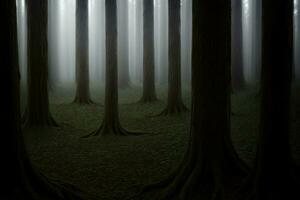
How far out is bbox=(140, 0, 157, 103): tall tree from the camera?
54.7 feet

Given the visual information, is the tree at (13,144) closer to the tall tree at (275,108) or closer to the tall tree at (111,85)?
the tall tree at (275,108)

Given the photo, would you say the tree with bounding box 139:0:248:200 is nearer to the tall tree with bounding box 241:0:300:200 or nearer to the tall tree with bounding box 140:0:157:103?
the tall tree with bounding box 241:0:300:200

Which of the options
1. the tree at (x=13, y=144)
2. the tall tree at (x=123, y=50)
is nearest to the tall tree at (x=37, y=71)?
the tree at (x=13, y=144)

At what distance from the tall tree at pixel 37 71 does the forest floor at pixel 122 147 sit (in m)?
0.55

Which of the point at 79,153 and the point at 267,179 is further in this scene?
the point at 79,153

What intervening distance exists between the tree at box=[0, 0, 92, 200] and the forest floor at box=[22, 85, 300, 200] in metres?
1.27

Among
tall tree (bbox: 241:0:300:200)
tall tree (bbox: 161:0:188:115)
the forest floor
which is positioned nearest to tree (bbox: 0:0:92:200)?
Answer: the forest floor

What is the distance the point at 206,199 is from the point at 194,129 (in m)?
1.17

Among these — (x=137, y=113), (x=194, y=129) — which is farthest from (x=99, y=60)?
(x=194, y=129)

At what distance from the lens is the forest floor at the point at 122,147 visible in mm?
7438

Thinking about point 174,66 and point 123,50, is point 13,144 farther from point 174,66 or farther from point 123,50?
point 123,50

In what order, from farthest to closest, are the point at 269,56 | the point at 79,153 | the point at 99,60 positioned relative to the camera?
the point at 99,60
the point at 79,153
the point at 269,56

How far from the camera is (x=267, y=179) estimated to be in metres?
5.72

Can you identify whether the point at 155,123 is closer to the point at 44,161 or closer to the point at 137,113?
the point at 137,113
